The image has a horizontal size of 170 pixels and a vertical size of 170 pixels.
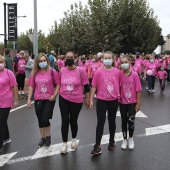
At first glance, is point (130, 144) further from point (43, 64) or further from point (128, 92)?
point (43, 64)

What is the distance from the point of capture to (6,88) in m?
5.45

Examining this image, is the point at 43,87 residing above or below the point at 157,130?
above

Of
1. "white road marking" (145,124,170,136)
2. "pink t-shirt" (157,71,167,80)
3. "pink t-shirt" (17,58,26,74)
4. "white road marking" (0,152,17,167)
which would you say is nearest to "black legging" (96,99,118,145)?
"white road marking" (0,152,17,167)

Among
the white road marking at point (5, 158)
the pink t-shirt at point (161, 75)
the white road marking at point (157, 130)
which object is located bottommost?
the white road marking at point (5, 158)

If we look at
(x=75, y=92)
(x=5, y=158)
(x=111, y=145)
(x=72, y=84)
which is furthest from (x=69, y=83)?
(x=5, y=158)

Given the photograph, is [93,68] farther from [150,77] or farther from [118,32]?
[118,32]

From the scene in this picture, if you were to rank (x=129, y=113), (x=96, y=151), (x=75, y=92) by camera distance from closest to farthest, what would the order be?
(x=96, y=151) < (x=75, y=92) < (x=129, y=113)

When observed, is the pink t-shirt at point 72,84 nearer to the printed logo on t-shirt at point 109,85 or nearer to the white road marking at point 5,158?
the printed logo on t-shirt at point 109,85

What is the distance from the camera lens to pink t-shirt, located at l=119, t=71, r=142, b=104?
5.47 m

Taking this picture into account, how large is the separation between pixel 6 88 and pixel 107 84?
5.73 feet

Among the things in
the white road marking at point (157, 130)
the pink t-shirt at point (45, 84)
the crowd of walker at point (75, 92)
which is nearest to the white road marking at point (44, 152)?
the crowd of walker at point (75, 92)

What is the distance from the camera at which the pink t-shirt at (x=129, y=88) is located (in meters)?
5.47

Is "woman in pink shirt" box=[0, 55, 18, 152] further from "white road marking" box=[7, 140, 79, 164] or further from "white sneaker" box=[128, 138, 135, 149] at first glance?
"white sneaker" box=[128, 138, 135, 149]

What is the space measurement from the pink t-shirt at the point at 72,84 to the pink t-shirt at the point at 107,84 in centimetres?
27
